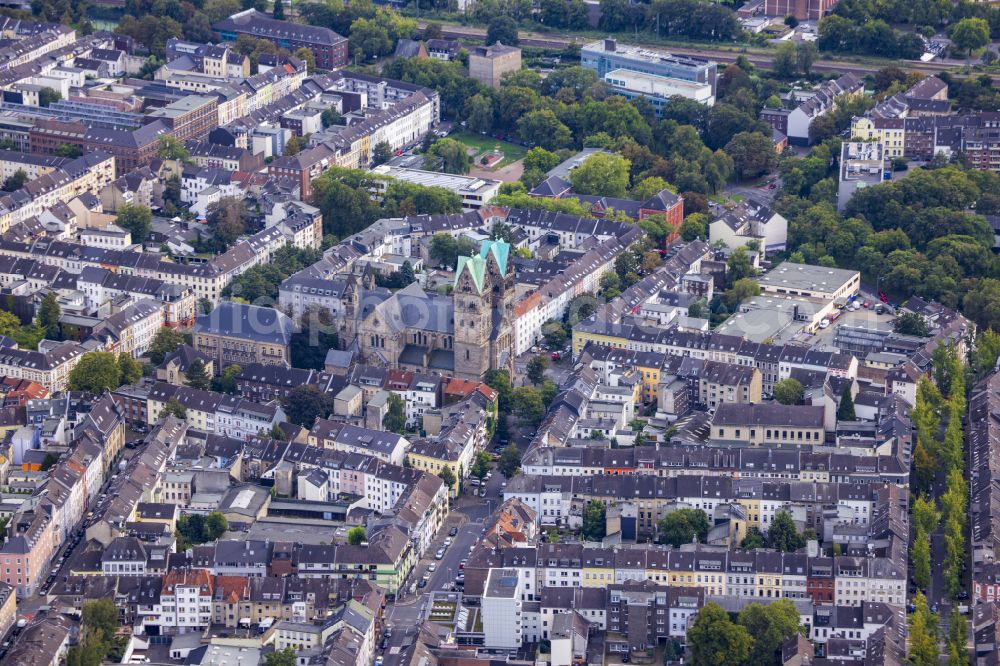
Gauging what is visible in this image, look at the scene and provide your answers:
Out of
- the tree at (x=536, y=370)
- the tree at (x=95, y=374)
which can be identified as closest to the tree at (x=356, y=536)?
the tree at (x=536, y=370)

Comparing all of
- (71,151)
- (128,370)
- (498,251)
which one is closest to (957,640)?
(498,251)

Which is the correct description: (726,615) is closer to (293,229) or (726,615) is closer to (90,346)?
(90,346)

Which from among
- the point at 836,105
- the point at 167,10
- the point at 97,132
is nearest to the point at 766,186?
the point at 836,105

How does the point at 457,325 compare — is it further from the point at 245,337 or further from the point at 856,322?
the point at 856,322

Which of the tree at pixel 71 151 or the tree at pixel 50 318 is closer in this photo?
the tree at pixel 50 318

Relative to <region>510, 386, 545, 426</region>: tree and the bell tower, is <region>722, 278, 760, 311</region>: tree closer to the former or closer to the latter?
Result: the bell tower

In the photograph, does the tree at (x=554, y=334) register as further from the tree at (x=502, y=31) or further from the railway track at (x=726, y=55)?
the tree at (x=502, y=31)

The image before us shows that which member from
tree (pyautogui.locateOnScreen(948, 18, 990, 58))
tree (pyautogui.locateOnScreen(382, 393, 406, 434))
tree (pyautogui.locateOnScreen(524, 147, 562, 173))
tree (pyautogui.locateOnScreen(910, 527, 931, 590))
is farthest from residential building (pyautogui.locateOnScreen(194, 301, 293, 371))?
tree (pyautogui.locateOnScreen(948, 18, 990, 58))
